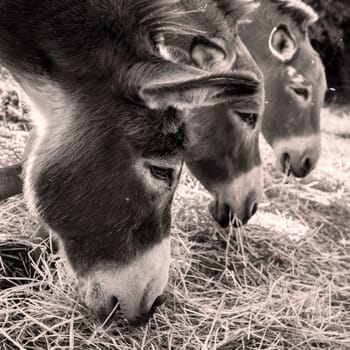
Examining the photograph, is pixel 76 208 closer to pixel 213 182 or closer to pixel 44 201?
pixel 44 201

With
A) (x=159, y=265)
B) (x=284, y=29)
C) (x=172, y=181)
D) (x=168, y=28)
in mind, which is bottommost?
(x=284, y=29)

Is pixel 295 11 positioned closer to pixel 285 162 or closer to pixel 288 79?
pixel 288 79

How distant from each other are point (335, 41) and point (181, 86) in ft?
23.1

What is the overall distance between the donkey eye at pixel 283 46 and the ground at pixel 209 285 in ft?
3.48

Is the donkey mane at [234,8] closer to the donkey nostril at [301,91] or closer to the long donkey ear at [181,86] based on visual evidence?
the donkey nostril at [301,91]

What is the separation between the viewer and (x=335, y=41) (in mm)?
8367

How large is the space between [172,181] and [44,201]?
45 centimetres

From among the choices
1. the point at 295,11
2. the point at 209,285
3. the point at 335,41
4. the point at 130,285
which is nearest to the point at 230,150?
the point at 209,285

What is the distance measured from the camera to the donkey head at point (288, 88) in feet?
15.7

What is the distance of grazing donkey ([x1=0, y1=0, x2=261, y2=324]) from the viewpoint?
204 cm

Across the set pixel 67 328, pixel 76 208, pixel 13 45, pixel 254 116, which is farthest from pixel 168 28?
pixel 254 116

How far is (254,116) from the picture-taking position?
12.0 feet

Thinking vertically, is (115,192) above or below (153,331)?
above

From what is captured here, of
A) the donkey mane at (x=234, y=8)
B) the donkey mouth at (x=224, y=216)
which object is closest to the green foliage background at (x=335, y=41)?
the donkey mane at (x=234, y=8)
